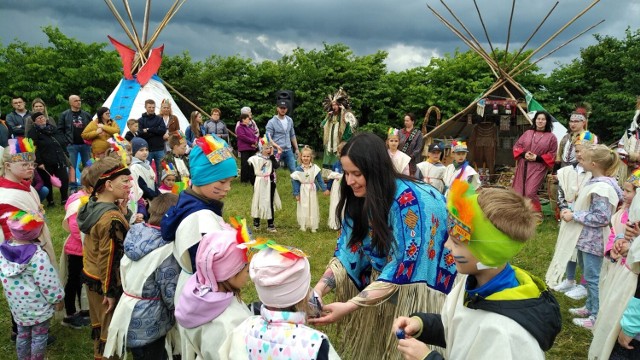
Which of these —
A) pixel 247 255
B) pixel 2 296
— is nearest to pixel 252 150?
pixel 2 296

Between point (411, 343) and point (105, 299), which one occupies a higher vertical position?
point (411, 343)

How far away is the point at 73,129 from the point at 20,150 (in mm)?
5601

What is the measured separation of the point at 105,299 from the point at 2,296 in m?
2.42

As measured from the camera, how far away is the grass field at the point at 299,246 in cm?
402

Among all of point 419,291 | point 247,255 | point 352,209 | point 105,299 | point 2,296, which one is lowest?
point 2,296

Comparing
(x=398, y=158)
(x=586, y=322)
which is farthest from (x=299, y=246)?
(x=586, y=322)

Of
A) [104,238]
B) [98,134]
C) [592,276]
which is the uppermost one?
[98,134]

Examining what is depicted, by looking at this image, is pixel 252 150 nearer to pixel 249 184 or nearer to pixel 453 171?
pixel 249 184

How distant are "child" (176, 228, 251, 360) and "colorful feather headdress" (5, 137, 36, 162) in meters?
2.38

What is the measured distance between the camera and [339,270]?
2.74 m

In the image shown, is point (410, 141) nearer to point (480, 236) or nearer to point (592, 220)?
point (592, 220)

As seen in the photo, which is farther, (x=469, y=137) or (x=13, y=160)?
(x=469, y=137)

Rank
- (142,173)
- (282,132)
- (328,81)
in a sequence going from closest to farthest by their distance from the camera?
(142,173), (282,132), (328,81)

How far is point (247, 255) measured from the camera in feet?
7.43
